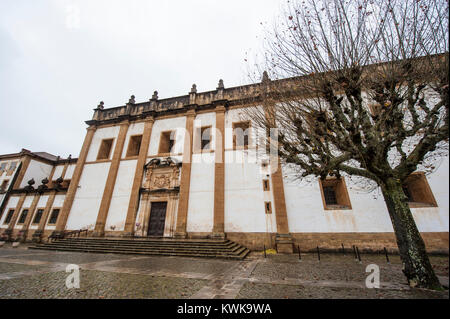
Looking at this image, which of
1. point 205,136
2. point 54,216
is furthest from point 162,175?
point 54,216

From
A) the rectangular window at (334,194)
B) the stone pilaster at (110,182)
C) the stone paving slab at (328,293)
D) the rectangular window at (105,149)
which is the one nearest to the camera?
the stone paving slab at (328,293)

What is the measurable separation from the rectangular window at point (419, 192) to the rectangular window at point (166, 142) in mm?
15219

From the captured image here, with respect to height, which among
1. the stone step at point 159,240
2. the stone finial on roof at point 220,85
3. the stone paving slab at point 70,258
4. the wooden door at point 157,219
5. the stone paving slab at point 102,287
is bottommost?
the stone paving slab at point 102,287

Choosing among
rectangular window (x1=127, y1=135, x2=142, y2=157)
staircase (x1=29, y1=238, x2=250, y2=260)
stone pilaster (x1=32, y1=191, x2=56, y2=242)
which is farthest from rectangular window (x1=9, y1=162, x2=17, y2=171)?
rectangular window (x1=127, y1=135, x2=142, y2=157)

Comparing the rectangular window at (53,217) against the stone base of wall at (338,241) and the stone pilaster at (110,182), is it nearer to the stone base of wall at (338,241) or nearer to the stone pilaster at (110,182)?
the stone pilaster at (110,182)

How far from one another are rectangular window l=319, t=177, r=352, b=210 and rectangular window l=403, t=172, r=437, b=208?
2910 mm

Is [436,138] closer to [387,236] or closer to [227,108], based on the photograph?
[387,236]

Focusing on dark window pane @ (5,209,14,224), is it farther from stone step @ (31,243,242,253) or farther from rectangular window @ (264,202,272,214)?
rectangular window @ (264,202,272,214)

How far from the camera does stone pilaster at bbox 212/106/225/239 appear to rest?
12.0 m

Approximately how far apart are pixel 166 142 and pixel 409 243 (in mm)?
15454

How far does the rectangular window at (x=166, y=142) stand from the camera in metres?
15.9

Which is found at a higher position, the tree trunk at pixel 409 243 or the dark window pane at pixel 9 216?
the dark window pane at pixel 9 216

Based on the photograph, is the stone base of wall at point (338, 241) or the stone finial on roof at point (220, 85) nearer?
the stone base of wall at point (338, 241)

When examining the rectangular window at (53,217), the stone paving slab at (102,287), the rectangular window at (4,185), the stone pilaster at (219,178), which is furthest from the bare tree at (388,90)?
the rectangular window at (4,185)
